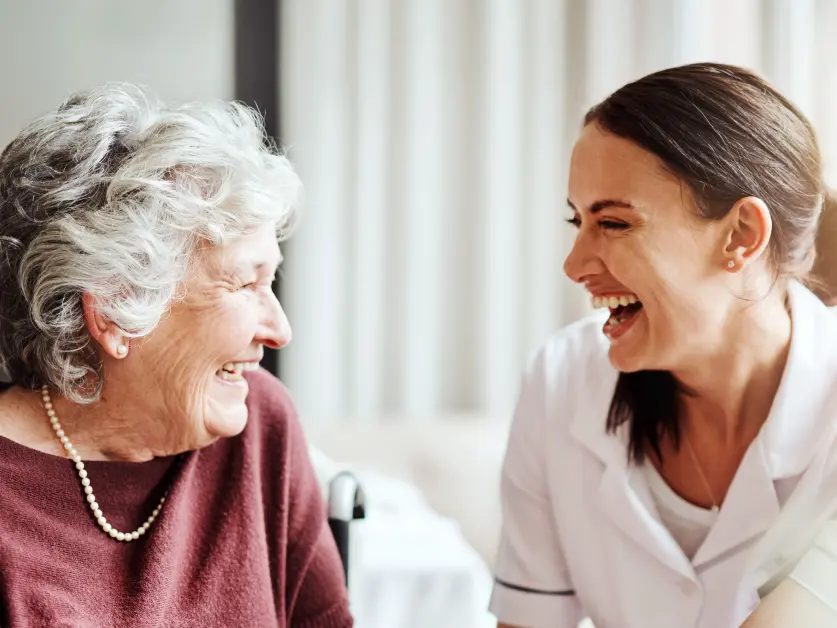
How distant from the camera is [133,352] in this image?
1.19m

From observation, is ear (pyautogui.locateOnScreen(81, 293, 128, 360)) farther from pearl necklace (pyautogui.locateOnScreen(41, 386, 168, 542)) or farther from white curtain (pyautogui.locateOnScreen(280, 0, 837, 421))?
white curtain (pyautogui.locateOnScreen(280, 0, 837, 421))

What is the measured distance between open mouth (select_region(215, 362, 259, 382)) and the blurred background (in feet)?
4.16

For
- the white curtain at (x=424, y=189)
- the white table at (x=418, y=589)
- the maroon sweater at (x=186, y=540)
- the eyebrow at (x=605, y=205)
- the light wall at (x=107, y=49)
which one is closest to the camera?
the maroon sweater at (x=186, y=540)

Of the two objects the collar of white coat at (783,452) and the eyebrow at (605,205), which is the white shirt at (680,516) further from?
the eyebrow at (605,205)

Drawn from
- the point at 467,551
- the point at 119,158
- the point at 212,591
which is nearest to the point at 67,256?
the point at 119,158

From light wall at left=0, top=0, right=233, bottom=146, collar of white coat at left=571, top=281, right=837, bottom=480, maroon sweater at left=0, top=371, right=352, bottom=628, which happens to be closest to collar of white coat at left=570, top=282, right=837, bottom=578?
collar of white coat at left=571, top=281, right=837, bottom=480

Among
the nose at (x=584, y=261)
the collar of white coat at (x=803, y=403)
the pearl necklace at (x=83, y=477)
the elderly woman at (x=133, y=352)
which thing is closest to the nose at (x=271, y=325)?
the elderly woman at (x=133, y=352)

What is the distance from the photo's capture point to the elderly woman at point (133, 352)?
113 cm

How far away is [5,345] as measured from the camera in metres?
1.23

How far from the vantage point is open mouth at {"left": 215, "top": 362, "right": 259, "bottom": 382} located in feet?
4.14

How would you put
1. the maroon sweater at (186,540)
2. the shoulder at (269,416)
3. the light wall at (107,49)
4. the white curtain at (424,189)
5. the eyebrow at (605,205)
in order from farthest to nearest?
1. the white curtain at (424,189)
2. the light wall at (107,49)
3. the shoulder at (269,416)
4. the eyebrow at (605,205)
5. the maroon sweater at (186,540)

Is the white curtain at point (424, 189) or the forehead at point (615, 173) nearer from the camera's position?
the forehead at point (615, 173)

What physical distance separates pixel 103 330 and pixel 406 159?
179cm

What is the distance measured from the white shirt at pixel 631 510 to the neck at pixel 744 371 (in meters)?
0.03
